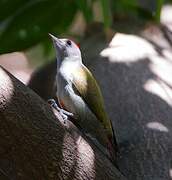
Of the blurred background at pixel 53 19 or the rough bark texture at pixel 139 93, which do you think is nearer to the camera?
the rough bark texture at pixel 139 93

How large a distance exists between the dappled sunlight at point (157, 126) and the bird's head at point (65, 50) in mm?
581

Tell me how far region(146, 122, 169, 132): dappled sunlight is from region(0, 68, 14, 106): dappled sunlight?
1.15 metres

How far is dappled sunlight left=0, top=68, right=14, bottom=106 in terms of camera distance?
7.78 ft

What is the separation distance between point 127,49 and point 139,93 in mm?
595

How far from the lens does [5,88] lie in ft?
7.84

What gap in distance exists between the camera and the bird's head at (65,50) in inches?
144

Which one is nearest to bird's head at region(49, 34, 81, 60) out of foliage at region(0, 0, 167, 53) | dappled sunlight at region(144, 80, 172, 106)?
dappled sunlight at region(144, 80, 172, 106)

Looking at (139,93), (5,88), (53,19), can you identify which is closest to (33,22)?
(53,19)

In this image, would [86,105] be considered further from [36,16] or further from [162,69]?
[36,16]

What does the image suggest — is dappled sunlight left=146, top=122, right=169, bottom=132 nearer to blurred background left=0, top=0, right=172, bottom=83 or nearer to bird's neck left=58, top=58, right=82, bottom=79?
bird's neck left=58, top=58, right=82, bottom=79

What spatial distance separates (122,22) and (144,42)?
61 centimetres

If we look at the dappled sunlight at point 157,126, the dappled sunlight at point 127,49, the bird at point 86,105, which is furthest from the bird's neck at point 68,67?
the dappled sunlight at point 127,49

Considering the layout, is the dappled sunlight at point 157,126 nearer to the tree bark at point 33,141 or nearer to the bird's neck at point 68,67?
the bird's neck at point 68,67

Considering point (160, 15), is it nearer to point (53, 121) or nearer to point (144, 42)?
point (144, 42)
